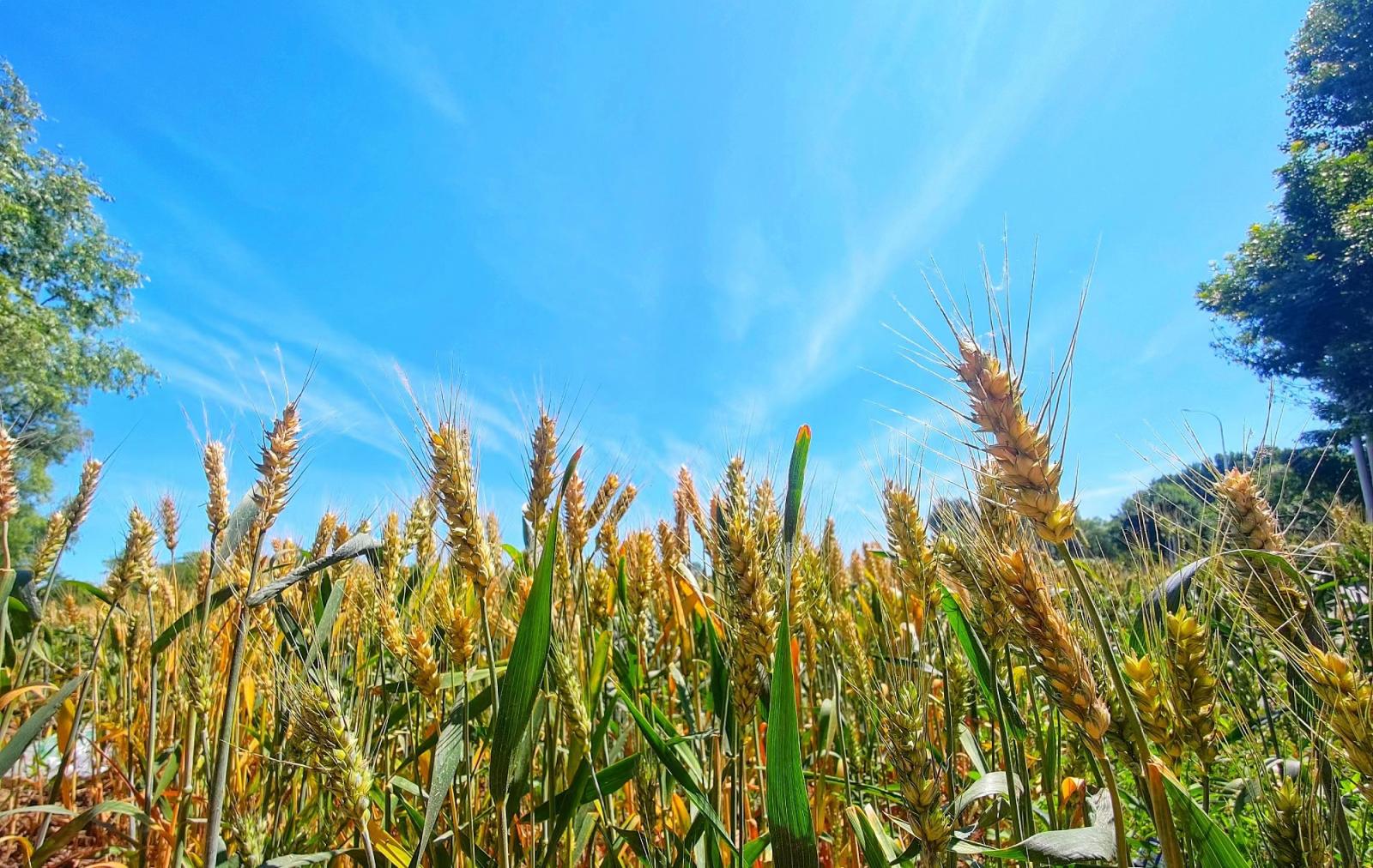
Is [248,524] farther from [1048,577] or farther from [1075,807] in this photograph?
[1075,807]

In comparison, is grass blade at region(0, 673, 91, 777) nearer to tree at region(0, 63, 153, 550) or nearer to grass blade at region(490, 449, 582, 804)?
grass blade at region(490, 449, 582, 804)

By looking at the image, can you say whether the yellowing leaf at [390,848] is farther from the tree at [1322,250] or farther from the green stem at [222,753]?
the tree at [1322,250]

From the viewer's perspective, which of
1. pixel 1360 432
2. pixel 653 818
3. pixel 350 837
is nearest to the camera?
pixel 653 818

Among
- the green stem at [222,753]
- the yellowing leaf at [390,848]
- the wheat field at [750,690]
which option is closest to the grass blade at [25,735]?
the wheat field at [750,690]

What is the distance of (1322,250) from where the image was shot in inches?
663

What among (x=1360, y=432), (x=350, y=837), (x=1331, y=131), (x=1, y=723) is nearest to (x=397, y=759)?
(x=350, y=837)

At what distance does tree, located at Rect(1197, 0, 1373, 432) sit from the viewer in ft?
53.0

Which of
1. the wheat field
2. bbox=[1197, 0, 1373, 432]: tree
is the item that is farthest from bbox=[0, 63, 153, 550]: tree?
bbox=[1197, 0, 1373, 432]: tree

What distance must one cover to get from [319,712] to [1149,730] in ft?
4.37

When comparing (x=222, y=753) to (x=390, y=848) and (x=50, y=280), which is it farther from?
(x=50, y=280)

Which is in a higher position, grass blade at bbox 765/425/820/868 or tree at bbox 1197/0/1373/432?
tree at bbox 1197/0/1373/432

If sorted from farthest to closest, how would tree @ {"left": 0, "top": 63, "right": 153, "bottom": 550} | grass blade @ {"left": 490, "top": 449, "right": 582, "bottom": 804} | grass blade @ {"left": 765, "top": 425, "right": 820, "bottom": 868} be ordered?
tree @ {"left": 0, "top": 63, "right": 153, "bottom": 550} < grass blade @ {"left": 490, "top": 449, "right": 582, "bottom": 804} < grass blade @ {"left": 765, "top": 425, "right": 820, "bottom": 868}

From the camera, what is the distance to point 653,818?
57.3 inches

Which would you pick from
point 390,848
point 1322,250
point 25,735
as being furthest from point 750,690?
point 1322,250
